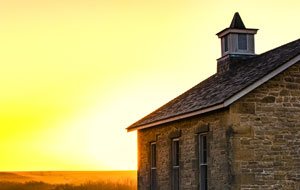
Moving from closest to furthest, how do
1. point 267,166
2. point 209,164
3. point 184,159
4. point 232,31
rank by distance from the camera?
1. point 267,166
2. point 209,164
3. point 184,159
4. point 232,31

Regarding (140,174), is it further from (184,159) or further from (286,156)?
(286,156)

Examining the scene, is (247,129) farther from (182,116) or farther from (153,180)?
(153,180)

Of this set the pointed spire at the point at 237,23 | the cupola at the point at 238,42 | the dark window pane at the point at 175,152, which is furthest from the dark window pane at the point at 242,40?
the dark window pane at the point at 175,152

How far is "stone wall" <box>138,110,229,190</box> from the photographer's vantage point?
22906 millimetres

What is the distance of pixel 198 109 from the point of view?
945 inches

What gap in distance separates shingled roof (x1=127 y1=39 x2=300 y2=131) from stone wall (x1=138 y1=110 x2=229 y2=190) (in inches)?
16.1

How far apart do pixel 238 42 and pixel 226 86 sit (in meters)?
5.83

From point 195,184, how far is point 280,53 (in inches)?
226

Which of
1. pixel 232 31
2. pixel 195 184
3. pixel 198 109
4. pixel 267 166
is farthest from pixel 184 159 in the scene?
pixel 232 31

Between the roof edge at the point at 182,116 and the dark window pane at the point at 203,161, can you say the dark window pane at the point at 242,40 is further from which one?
the dark window pane at the point at 203,161

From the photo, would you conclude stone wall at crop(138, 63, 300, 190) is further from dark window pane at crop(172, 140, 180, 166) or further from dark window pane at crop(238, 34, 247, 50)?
dark window pane at crop(238, 34, 247, 50)

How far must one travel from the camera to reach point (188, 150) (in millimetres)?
25719

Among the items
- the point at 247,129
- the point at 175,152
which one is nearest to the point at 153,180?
the point at 175,152

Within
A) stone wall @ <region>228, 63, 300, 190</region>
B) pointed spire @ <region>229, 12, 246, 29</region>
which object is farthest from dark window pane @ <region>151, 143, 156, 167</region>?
stone wall @ <region>228, 63, 300, 190</region>
